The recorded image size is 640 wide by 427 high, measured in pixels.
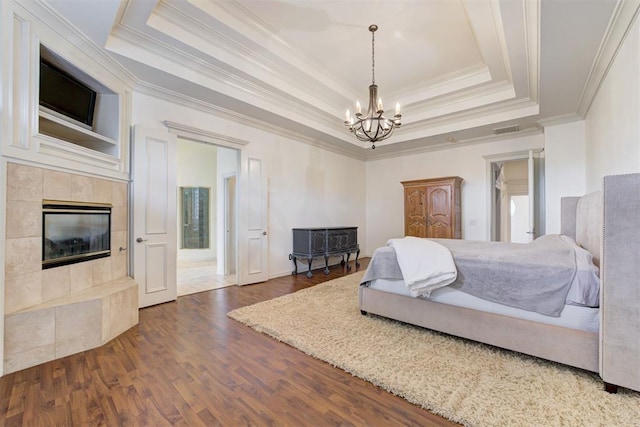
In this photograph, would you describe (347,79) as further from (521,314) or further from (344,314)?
(521,314)

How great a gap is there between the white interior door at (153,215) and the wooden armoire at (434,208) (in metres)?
4.57

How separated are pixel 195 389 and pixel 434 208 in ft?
17.0

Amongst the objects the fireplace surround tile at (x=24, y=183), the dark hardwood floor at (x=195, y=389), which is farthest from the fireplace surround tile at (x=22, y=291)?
the fireplace surround tile at (x=24, y=183)

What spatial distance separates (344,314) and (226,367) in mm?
1401

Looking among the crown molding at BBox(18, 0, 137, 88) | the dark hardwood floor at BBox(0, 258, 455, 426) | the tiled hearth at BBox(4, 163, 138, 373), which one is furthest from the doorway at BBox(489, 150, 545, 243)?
the crown molding at BBox(18, 0, 137, 88)

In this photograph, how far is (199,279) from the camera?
Answer: 200 inches

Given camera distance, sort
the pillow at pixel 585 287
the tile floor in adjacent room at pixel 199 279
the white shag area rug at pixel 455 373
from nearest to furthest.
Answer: the white shag area rug at pixel 455 373, the pillow at pixel 585 287, the tile floor in adjacent room at pixel 199 279

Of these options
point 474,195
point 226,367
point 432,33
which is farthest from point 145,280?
point 474,195

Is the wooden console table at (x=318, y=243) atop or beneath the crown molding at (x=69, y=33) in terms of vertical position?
beneath

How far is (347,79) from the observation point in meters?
4.42

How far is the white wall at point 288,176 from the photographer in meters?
3.78

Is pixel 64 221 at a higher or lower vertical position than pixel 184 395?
higher

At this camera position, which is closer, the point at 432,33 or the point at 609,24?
the point at 609,24

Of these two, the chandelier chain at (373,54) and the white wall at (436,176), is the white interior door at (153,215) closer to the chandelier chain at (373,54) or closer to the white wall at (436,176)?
the chandelier chain at (373,54)
